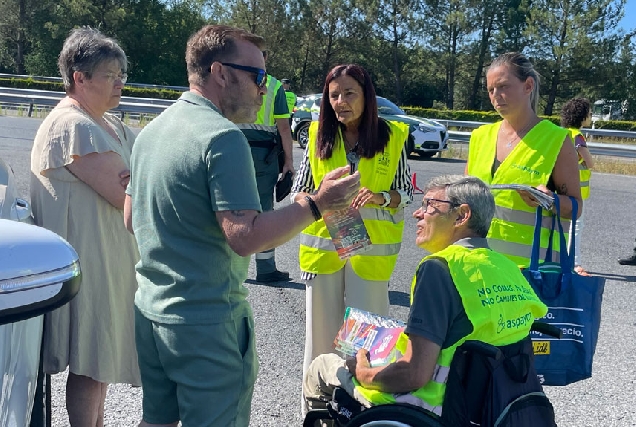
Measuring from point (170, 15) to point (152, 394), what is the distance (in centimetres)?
5253

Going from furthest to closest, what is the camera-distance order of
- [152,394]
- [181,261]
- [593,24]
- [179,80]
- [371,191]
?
1. [179,80]
2. [593,24]
3. [371,191]
4. [152,394]
5. [181,261]

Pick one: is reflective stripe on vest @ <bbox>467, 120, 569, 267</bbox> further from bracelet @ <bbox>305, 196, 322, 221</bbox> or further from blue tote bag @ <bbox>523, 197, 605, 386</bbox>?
bracelet @ <bbox>305, 196, 322, 221</bbox>

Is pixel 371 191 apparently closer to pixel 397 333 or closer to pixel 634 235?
pixel 397 333

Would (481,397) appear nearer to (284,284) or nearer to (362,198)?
(362,198)

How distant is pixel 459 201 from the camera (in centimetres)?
287

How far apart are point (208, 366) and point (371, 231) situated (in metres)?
1.61

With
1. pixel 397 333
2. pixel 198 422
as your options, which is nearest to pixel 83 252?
pixel 198 422

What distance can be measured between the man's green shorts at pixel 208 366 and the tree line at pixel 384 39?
45.8 m

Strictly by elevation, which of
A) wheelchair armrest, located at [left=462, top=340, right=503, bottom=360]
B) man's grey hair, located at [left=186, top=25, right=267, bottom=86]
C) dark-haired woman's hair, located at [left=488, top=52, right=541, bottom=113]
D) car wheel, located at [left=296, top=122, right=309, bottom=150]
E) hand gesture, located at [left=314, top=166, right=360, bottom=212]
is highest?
man's grey hair, located at [left=186, top=25, right=267, bottom=86]

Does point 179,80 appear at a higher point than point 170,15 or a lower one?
lower

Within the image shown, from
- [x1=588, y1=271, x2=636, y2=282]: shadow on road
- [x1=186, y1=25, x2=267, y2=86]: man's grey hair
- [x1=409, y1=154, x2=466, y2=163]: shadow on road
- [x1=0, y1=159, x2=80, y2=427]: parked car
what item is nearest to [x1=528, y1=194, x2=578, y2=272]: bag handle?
[x1=186, y1=25, x2=267, y2=86]: man's grey hair

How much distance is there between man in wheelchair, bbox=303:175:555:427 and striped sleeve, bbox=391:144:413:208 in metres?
1.01

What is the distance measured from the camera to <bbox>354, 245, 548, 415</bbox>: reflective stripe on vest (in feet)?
8.46

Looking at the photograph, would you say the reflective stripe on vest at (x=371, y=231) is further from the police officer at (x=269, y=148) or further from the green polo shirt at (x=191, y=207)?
the police officer at (x=269, y=148)
